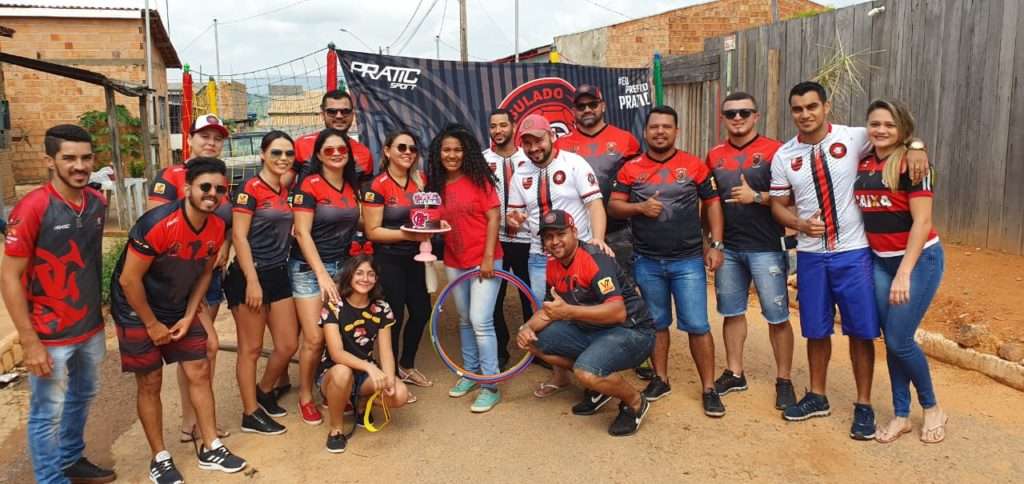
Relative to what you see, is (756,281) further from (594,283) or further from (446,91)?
(446,91)

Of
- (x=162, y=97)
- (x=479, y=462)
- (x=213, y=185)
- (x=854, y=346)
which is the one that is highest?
(x=162, y=97)

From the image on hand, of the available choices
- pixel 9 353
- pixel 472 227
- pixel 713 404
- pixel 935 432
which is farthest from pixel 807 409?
pixel 9 353

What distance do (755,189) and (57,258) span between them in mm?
3833

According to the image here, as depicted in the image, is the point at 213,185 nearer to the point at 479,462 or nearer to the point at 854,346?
the point at 479,462

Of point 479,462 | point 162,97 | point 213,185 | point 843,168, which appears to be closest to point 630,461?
point 479,462

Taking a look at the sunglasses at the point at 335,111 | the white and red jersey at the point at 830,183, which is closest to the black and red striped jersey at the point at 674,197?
the white and red jersey at the point at 830,183

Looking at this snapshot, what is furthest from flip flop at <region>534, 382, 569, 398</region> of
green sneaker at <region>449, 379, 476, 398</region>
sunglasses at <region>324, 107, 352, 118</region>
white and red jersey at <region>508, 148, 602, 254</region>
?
sunglasses at <region>324, 107, 352, 118</region>

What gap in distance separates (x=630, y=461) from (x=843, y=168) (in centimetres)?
203

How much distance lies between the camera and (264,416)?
456cm

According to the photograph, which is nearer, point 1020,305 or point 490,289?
point 490,289

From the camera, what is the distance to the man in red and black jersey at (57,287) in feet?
11.1

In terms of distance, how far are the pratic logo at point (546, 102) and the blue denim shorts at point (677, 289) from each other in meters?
2.41

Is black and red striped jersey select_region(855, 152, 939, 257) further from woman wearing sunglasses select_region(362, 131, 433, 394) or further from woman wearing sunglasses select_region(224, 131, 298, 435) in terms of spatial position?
woman wearing sunglasses select_region(224, 131, 298, 435)

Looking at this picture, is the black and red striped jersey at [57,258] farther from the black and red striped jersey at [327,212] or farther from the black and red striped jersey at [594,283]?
the black and red striped jersey at [594,283]
